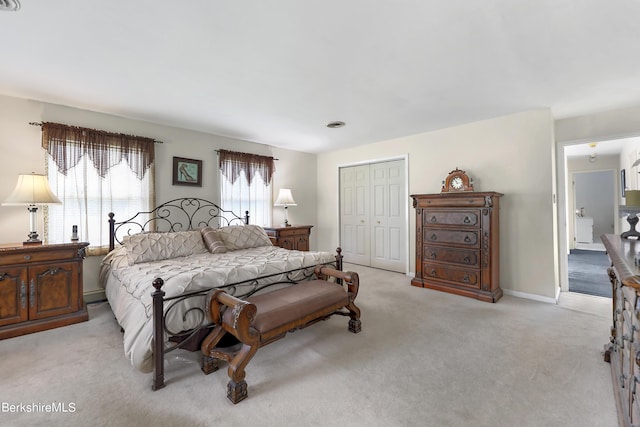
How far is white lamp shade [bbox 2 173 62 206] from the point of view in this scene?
2.69 meters

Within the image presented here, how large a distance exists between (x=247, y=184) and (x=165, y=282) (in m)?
3.06

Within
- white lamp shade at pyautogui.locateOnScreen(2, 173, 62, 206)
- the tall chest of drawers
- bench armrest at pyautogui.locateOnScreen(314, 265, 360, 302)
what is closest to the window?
white lamp shade at pyautogui.locateOnScreen(2, 173, 62, 206)

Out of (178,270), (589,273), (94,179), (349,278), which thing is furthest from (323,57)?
(589,273)

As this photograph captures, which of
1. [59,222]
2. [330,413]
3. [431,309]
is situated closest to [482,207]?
[431,309]

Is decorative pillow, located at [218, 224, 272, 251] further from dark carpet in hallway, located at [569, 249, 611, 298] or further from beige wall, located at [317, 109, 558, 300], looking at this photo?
dark carpet in hallway, located at [569, 249, 611, 298]

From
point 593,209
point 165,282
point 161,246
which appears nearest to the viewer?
point 165,282

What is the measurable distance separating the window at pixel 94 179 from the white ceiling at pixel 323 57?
393 millimetres

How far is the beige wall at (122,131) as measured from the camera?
300 centimetres

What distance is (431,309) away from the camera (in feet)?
10.6

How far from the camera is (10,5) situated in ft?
5.42

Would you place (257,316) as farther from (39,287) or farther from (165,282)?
(39,287)

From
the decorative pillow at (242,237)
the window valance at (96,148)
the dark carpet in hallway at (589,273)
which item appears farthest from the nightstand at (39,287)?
the dark carpet in hallway at (589,273)

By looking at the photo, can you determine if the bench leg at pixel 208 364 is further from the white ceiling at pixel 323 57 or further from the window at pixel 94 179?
the window at pixel 94 179

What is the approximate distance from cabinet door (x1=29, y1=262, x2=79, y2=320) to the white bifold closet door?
14.1 ft
